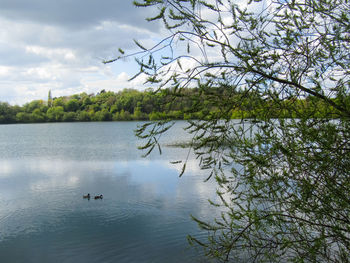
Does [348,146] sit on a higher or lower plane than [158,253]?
higher

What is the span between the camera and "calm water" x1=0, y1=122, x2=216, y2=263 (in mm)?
8547

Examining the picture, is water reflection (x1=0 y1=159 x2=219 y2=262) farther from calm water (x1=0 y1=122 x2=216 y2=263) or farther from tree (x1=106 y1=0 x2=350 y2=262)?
tree (x1=106 y1=0 x2=350 y2=262)

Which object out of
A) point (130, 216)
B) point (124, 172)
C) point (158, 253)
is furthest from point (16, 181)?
point (158, 253)

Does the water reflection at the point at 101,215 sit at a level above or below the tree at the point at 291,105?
below

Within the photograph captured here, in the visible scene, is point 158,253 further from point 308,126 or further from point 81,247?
point 308,126

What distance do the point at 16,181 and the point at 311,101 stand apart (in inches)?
634

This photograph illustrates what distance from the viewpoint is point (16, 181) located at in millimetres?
16344

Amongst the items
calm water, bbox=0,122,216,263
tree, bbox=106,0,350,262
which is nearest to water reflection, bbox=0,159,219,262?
calm water, bbox=0,122,216,263

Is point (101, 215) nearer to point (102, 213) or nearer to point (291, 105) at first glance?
point (102, 213)

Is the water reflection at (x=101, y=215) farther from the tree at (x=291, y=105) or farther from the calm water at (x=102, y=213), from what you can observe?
the tree at (x=291, y=105)

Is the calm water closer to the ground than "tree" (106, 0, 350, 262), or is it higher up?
closer to the ground

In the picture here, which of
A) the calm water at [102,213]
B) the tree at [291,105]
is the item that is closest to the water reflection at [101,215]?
the calm water at [102,213]

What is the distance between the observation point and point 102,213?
1129 centimetres

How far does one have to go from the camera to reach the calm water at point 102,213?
28.0 ft
